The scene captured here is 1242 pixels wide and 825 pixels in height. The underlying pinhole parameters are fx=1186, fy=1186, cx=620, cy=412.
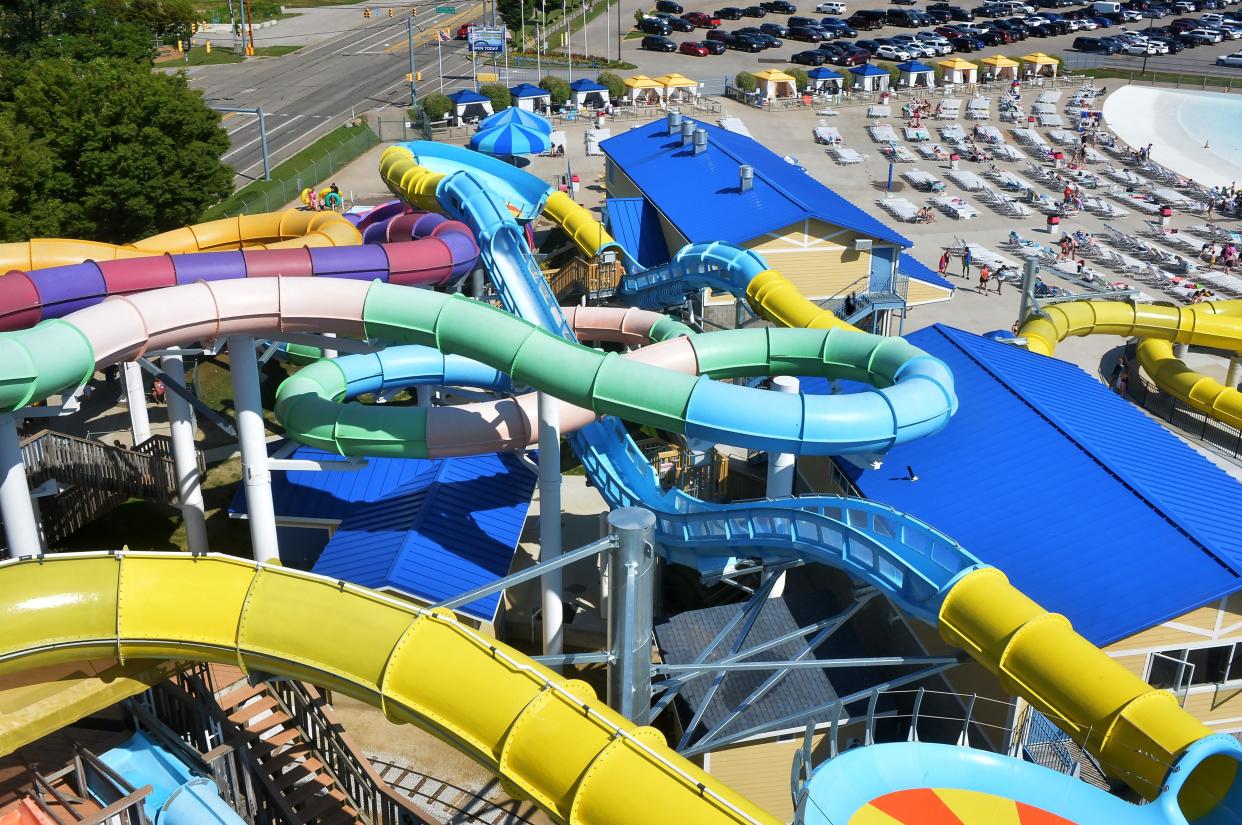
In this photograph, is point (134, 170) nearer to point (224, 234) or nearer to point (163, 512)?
point (224, 234)

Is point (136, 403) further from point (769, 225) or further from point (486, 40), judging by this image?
point (486, 40)

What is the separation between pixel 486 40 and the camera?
3068 inches

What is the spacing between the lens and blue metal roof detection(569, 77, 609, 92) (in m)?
68.4

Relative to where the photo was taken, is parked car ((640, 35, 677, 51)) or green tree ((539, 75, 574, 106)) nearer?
green tree ((539, 75, 574, 106))

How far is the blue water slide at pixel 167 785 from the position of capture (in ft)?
43.5

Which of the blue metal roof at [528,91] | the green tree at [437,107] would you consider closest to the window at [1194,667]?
the green tree at [437,107]

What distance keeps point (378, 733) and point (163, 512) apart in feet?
32.5

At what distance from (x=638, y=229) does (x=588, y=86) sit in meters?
32.2

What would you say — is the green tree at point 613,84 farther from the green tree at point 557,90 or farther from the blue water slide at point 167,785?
the blue water slide at point 167,785

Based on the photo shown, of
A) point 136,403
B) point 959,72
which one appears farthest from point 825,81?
point 136,403

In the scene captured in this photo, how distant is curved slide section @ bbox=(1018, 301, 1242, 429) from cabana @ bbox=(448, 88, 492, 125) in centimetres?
4036

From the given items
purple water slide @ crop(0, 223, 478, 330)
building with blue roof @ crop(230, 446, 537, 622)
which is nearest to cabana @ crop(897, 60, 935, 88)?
purple water slide @ crop(0, 223, 478, 330)

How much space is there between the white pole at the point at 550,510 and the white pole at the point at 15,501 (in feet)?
26.2

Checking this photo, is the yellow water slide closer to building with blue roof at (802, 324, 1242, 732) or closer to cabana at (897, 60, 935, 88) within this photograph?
building with blue roof at (802, 324, 1242, 732)
